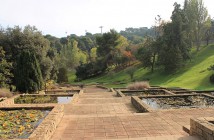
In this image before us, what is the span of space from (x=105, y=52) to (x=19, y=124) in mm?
42581

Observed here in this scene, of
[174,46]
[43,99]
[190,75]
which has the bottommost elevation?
[43,99]

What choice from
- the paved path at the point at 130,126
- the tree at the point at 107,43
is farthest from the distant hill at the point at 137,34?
the paved path at the point at 130,126

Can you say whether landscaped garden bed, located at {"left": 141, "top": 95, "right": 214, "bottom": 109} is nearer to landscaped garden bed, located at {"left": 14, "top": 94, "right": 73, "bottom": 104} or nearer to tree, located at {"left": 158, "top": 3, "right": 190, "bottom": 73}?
landscaped garden bed, located at {"left": 14, "top": 94, "right": 73, "bottom": 104}

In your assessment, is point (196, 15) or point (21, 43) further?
point (196, 15)

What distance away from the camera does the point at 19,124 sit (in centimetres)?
639

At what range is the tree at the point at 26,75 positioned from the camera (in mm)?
16578

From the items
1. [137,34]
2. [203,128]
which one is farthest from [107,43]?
[137,34]

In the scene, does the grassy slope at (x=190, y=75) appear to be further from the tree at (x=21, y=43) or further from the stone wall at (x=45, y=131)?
the stone wall at (x=45, y=131)

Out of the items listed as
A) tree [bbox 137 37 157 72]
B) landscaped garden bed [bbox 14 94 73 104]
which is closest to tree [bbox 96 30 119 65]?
tree [bbox 137 37 157 72]

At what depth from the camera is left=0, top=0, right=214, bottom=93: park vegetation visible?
55.4 feet

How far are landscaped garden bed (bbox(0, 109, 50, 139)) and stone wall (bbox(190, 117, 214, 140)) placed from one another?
3.88m

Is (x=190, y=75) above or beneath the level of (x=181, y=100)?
above

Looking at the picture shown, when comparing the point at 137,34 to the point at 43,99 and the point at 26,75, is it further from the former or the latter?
the point at 43,99

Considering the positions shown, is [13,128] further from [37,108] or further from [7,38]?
[7,38]
